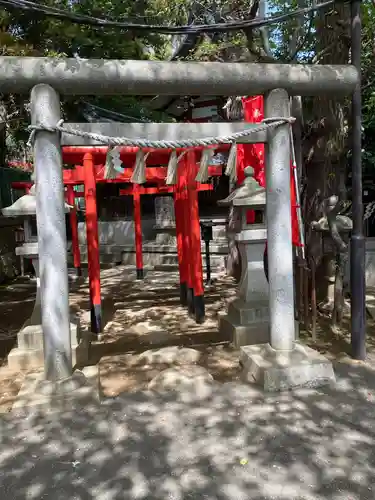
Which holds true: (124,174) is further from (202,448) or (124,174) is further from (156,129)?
(202,448)

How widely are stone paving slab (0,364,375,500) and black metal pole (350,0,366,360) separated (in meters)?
0.82

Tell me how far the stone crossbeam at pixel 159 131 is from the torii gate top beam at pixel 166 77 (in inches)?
12.9

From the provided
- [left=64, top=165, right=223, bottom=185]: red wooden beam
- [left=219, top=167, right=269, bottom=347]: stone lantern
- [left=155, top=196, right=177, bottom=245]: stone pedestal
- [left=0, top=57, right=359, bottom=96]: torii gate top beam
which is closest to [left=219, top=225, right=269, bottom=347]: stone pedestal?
[left=219, top=167, right=269, bottom=347]: stone lantern

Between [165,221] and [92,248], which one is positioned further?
[165,221]

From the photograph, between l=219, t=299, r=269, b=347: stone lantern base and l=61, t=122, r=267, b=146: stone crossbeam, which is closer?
l=61, t=122, r=267, b=146: stone crossbeam

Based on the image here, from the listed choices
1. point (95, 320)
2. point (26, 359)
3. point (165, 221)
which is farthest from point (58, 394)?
point (165, 221)

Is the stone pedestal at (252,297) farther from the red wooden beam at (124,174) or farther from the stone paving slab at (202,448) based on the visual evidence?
the red wooden beam at (124,174)

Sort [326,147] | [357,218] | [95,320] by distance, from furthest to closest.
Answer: [95,320] < [326,147] < [357,218]

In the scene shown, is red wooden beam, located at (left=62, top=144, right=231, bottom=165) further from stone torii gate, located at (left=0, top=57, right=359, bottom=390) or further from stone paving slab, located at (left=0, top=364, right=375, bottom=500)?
stone paving slab, located at (left=0, top=364, right=375, bottom=500)

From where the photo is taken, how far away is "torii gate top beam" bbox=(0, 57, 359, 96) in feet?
13.3

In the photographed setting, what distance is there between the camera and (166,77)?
4270 mm

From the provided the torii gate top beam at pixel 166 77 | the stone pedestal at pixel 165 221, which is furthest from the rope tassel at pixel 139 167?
the stone pedestal at pixel 165 221

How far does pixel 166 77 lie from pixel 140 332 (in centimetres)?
423

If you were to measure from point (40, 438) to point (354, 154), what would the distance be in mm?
4252
